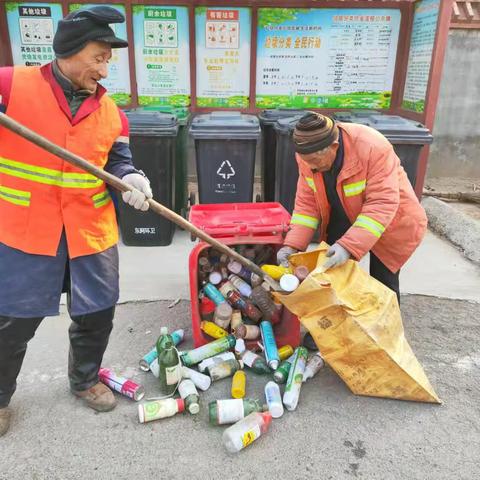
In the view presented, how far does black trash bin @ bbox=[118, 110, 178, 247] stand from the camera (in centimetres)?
399

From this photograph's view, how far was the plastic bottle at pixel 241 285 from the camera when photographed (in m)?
2.83

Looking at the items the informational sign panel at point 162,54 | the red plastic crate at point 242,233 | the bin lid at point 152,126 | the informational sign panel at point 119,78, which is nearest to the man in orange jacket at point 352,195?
the red plastic crate at point 242,233

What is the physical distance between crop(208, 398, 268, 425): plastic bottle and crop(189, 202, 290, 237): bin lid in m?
0.96

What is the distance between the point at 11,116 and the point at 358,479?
2.02 meters

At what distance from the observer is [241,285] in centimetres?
285

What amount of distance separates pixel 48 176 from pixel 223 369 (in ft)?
4.54

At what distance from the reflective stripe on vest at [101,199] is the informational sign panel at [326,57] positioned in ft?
12.4

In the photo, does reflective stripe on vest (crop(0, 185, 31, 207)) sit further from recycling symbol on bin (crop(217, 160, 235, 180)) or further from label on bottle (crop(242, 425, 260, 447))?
recycling symbol on bin (crop(217, 160, 235, 180))

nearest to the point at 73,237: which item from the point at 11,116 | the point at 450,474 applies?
the point at 11,116

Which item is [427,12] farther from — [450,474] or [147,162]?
[450,474]

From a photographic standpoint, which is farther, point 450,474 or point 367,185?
point 367,185

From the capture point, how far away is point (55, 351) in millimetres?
2707

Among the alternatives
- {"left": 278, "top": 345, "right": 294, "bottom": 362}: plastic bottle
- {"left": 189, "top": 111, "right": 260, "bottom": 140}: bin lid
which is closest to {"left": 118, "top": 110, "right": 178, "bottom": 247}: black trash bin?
{"left": 189, "top": 111, "right": 260, "bottom": 140}: bin lid

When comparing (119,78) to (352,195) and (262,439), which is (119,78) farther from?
(262,439)
